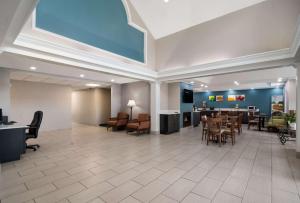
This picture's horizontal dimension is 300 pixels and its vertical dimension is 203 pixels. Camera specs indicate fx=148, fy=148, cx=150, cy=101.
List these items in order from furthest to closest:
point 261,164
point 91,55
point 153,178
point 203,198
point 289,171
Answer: point 91,55
point 261,164
point 289,171
point 153,178
point 203,198

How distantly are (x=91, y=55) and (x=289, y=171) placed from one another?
5.32 meters

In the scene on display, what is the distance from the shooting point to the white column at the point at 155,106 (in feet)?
22.4

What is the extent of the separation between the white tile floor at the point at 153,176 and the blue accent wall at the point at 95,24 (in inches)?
127

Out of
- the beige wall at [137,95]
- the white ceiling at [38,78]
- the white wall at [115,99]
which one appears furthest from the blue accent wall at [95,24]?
the white wall at [115,99]

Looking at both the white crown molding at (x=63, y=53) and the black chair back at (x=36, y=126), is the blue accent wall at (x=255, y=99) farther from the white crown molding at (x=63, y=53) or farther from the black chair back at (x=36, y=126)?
the black chair back at (x=36, y=126)

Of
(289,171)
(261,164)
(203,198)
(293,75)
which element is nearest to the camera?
(203,198)

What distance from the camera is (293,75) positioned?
6.20m

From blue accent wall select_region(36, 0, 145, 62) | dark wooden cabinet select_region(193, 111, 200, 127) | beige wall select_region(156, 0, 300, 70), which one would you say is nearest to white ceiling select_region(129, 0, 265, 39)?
beige wall select_region(156, 0, 300, 70)

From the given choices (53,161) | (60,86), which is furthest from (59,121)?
(53,161)

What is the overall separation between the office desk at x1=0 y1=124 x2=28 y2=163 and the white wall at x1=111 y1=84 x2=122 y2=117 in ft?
16.1

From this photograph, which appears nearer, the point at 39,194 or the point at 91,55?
the point at 39,194

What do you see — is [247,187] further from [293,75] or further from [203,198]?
[293,75]

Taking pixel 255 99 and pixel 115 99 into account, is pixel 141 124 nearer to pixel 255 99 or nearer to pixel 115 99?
pixel 115 99

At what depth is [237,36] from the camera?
191 inches
